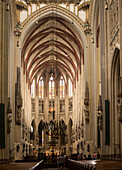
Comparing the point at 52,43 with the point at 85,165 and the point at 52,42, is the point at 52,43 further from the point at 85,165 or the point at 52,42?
the point at 85,165

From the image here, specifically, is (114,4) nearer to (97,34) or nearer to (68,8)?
(97,34)

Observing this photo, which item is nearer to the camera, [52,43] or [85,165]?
[85,165]

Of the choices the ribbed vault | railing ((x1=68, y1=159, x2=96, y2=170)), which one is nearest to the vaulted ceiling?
the ribbed vault

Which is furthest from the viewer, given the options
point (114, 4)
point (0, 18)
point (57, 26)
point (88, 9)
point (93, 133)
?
point (57, 26)

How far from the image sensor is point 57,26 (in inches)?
1578

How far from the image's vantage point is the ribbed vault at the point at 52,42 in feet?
122

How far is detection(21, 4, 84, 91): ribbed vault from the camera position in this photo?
37.3m

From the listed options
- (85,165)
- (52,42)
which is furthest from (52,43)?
(85,165)

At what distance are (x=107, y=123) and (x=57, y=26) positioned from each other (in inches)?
824

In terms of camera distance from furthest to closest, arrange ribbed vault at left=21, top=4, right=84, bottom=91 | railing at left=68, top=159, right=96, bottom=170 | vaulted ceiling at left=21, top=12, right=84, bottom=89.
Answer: vaulted ceiling at left=21, top=12, right=84, bottom=89
ribbed vault at left=21, top=4, right=84, bottom=91
railing at left=68, top=159, right=96, bottom=170

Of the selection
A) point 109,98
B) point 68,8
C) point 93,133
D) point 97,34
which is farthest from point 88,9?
point 109,98

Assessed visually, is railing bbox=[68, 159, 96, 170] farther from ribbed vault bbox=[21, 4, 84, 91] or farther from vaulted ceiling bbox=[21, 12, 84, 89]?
vaulted ceiling bbox=[21, 12, 84, 89]

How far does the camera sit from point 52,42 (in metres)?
45.5

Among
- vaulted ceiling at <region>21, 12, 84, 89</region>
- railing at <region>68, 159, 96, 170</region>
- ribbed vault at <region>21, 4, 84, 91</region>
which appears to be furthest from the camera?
vaulted ceiling at <region>21, 12, 84, 89</region>
